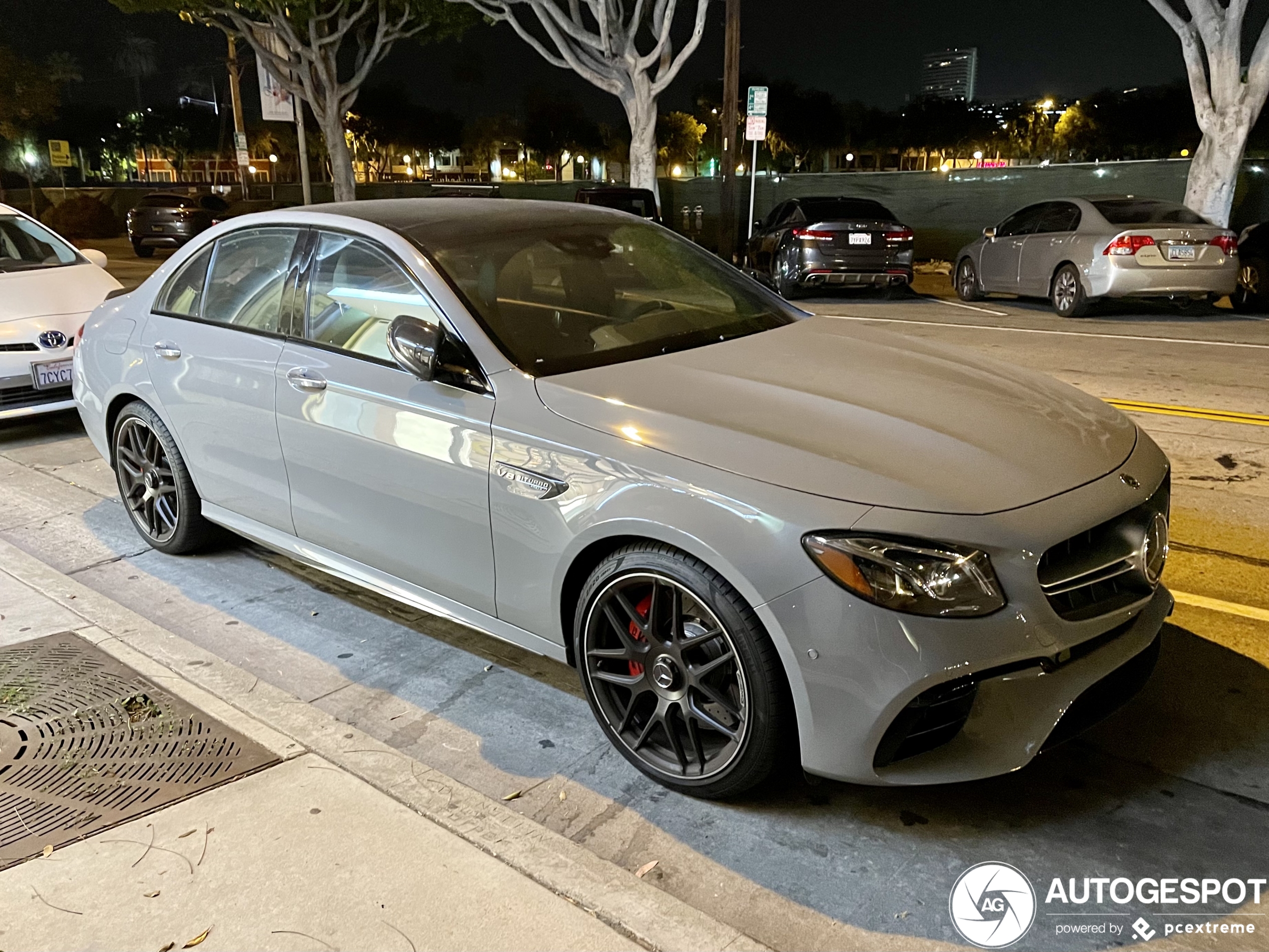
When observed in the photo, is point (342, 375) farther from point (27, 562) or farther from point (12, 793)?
point (27, 562)

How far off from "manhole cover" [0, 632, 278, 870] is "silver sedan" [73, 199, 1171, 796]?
792mm

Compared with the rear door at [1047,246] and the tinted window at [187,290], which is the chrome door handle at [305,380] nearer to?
the tinted window at [187,290]

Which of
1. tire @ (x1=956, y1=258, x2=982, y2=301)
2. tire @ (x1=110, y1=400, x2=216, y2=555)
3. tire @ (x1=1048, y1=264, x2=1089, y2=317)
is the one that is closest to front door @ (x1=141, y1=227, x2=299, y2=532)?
tire @ (x1=110, y1=400, x2=216, y2=555)

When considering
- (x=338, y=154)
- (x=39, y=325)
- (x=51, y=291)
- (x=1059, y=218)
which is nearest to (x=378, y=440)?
(x=39, y=325)

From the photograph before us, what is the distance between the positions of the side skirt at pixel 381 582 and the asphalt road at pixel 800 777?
29 centimetres

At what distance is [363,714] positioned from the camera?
3533mm

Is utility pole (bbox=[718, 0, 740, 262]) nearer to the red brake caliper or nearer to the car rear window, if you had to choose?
the car rear window

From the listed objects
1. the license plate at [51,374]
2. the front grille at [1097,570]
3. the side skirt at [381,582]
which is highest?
the front grille at [1097,570]

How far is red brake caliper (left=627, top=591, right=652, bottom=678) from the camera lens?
295 cm

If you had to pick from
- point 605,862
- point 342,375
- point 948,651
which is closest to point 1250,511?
point 948,651

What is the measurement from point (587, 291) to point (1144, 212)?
11214mm

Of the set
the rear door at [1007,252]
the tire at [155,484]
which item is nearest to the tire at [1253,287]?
the rear door at [1007,252]

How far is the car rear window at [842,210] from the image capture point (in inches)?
591

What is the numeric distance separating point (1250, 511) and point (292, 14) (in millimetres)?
24985
